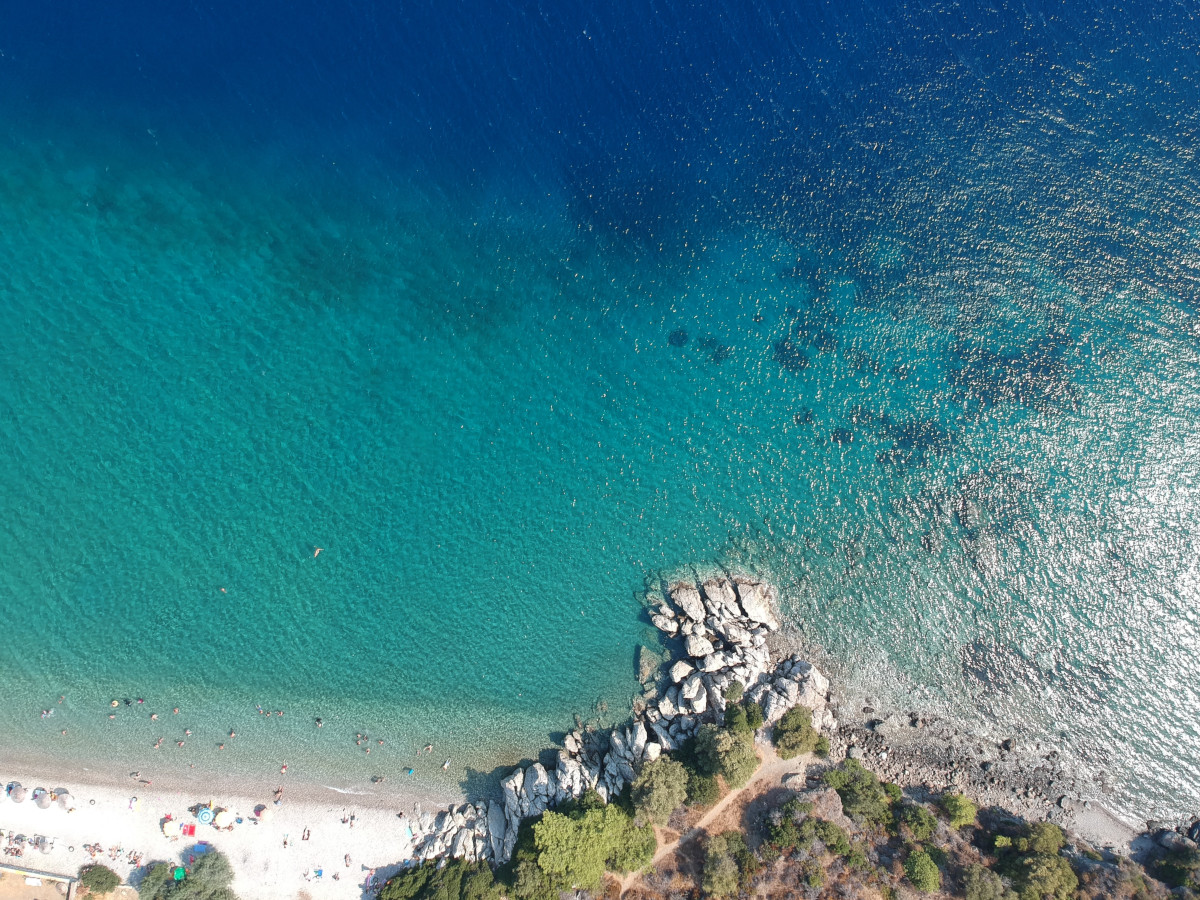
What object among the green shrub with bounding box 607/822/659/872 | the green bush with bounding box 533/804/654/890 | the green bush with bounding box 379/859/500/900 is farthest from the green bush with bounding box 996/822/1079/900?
the green bush with bounding box 379/859/500/900

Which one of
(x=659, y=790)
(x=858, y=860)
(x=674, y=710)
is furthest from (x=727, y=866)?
(x=674, y=710)

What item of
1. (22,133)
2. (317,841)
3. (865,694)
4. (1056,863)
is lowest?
(1056,863)

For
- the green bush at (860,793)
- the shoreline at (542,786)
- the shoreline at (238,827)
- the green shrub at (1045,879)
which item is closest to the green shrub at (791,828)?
the green bush at (860,793)

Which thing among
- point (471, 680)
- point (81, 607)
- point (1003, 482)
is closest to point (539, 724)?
point (471, 680)

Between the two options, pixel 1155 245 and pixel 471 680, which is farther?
pixel 1155 245

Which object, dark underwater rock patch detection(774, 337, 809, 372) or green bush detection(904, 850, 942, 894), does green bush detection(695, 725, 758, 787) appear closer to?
green bush detection(904, 850, 942, 894)

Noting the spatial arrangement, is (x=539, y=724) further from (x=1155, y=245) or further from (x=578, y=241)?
(x=1155, y=245)

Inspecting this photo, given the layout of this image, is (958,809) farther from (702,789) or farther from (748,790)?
(702,789)
